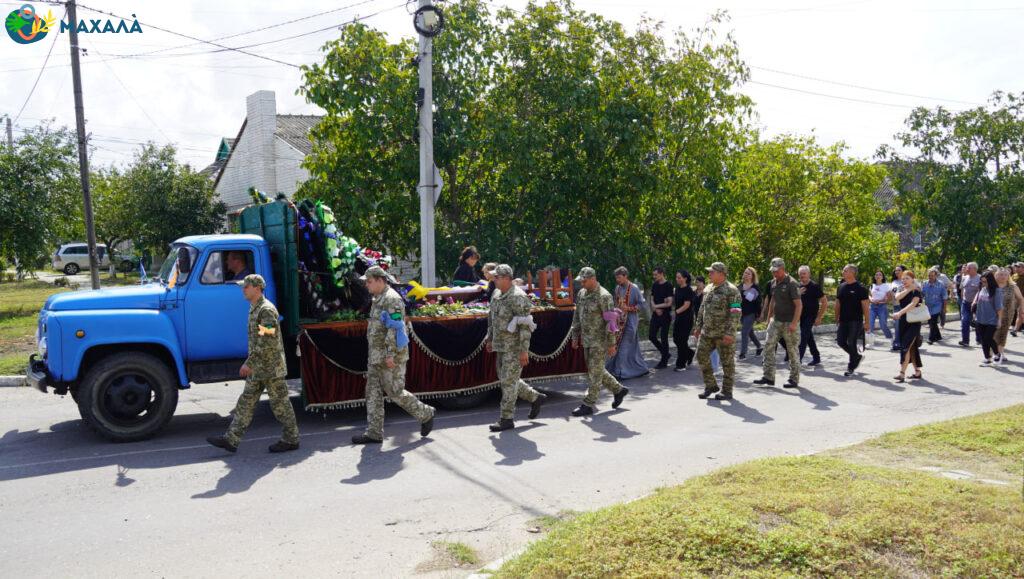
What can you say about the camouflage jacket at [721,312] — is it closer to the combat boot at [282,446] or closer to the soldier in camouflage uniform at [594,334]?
the soldier in camouflage uniform at [594,334]

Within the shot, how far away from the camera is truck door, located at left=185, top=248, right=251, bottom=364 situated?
27.8 ft

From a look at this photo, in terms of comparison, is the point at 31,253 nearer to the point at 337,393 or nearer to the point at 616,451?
the point at 337,393

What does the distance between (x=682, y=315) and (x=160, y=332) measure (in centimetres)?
827

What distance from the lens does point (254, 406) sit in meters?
7.61

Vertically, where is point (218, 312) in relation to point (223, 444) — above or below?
above

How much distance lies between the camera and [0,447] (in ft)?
25.8

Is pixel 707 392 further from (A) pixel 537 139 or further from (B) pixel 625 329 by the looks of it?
(A) pixel 537 139

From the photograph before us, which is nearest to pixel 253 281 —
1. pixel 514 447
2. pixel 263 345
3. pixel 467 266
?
pixel 263 345

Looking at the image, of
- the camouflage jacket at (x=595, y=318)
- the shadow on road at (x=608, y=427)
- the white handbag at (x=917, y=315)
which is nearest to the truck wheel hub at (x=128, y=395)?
the shadow on road at (x=608, y=427)

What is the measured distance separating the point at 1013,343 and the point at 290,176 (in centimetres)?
2231

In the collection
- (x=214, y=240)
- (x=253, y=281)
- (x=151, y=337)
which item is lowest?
(x=151, y=337)

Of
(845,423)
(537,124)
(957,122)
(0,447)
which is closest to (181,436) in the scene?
(0,447)

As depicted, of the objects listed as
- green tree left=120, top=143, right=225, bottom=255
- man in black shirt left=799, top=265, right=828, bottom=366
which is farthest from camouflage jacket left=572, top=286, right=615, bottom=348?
green tree left=120, top=143, right=225, bottom=255

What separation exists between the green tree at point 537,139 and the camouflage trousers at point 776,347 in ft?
16.5
